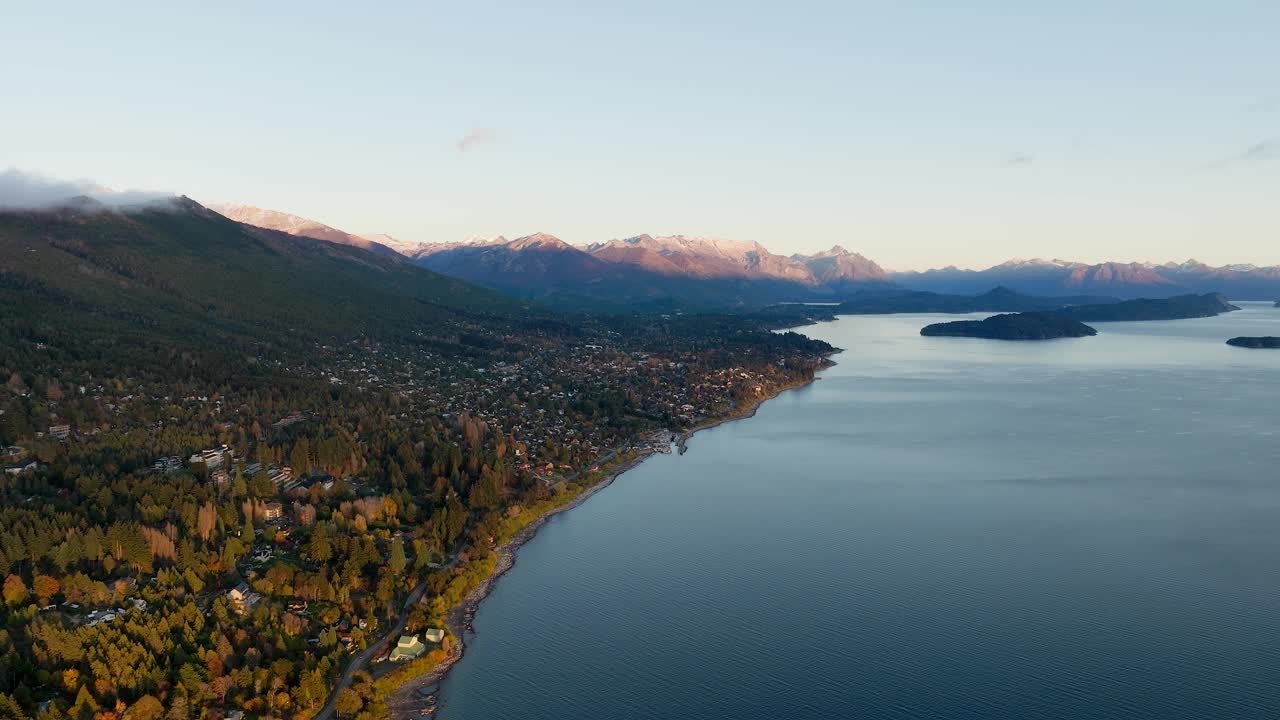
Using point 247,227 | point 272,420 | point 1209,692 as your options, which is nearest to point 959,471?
point 1209,692

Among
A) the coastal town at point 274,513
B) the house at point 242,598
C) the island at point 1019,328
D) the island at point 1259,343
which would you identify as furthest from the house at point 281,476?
the island at point 1019,328

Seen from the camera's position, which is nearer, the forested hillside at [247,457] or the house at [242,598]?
the forested hillside at [247,457]

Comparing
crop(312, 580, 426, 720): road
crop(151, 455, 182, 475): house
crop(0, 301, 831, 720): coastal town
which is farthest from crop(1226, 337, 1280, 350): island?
crop(151, 455, 182, 475): house

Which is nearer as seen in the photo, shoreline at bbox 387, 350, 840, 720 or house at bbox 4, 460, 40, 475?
shoreline at bbox 387, 350, 840, 720

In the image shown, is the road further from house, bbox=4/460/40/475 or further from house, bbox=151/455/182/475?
house, bbox=4/460/40/475

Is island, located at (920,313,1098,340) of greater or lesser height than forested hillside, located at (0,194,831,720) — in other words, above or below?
above

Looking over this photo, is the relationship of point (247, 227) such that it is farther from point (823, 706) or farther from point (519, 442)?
point (823, 706)

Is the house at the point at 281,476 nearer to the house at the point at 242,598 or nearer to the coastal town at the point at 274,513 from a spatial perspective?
the coastal town at the point at 274,513
